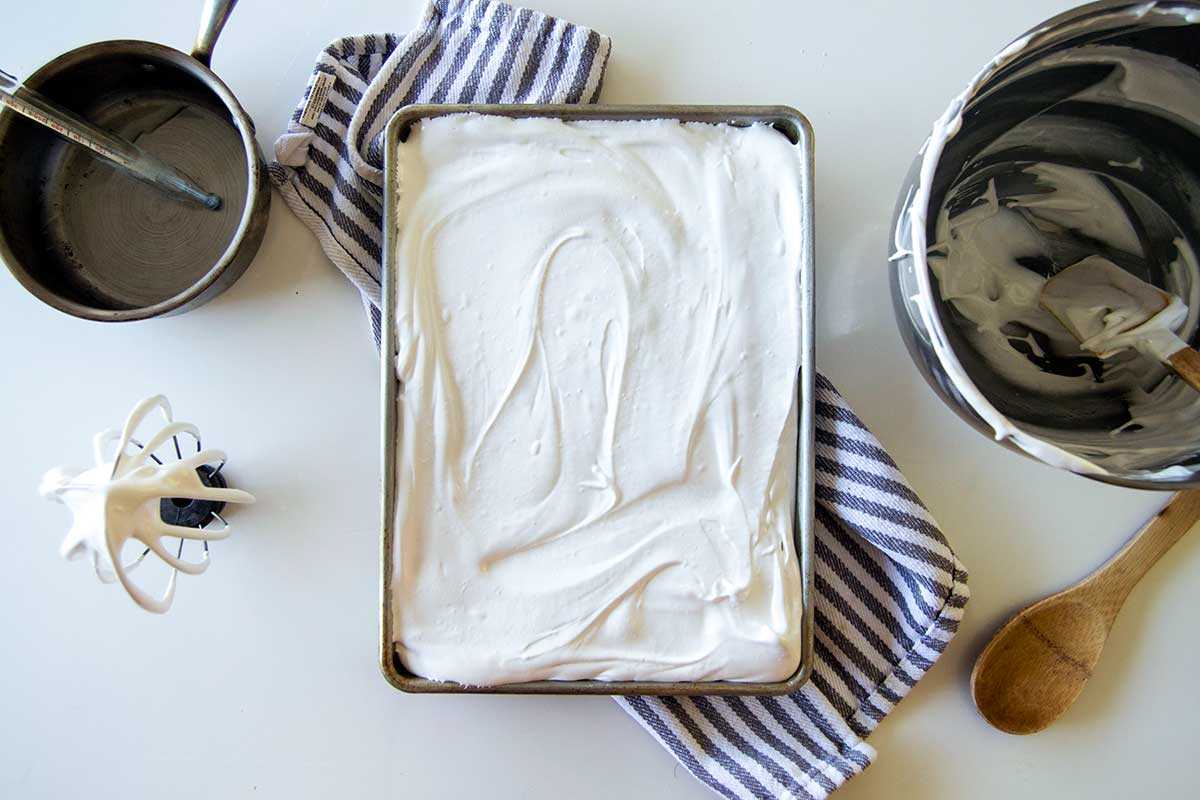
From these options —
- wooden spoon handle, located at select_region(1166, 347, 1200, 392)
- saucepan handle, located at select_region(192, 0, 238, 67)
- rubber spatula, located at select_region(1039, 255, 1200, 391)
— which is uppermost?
saucepan handle, located at select_region(192, 0, 238, 67)

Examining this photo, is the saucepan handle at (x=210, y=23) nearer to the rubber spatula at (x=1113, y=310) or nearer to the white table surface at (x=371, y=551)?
the white table surface at (x=371, y=551)

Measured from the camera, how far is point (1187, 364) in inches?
24.4

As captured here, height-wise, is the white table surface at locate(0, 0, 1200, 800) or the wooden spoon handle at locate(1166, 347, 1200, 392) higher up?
the wooden spoon handle at locate(1166, 347, 1200, 392)

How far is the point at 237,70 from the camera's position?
0.74 m

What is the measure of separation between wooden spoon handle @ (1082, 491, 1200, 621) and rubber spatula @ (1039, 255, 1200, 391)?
0.14 metres

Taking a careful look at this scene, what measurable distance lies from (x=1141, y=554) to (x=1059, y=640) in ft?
0.33

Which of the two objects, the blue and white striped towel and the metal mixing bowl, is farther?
the blue and white striped towel

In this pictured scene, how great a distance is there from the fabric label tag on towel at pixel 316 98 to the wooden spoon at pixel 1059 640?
731 mm

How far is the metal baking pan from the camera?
2.04ft

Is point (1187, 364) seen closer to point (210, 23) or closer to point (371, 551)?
point (371, 551)

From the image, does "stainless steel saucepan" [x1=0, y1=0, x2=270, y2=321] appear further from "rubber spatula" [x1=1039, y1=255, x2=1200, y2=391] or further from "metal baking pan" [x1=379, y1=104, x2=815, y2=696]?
"rubber spatula" [x1=1039, y1=255, x2=1200, y2=391]

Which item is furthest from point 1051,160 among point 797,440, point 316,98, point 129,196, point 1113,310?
point 129,196

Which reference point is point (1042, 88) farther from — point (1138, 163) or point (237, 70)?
point (237, 70)

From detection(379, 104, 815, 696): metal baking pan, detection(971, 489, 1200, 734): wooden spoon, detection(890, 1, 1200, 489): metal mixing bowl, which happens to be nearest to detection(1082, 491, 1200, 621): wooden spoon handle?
detection(971, 489, 1200, 734): wooden spoon
